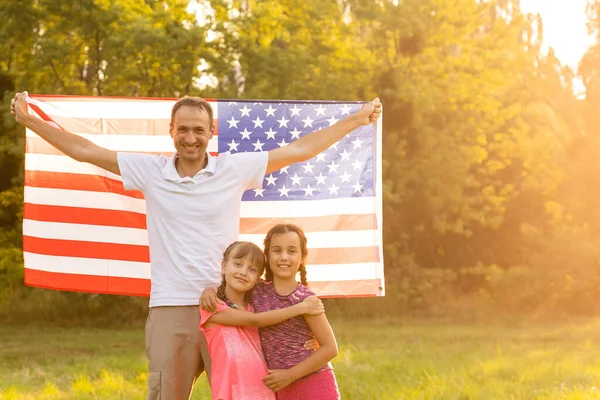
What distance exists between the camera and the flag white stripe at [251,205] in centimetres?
696

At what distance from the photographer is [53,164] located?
716cm

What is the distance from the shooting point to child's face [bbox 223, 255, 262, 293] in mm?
4484

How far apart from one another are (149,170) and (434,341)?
→ 12819 mm

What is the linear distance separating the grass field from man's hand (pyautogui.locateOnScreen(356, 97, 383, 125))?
4423 millimetres

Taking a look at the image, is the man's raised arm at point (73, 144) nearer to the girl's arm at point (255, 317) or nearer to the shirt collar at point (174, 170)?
the shirt collar at point (174, 170)

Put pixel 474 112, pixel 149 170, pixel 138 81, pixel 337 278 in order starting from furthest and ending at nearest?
pixel 474 112 → pixel 138 81 → pixel 337 278 → pixel 149 170

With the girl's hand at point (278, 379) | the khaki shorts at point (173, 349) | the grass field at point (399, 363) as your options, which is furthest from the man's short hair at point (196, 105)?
the grass field at point (399, 363)

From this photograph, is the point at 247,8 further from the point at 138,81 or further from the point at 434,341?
the point at 434,341

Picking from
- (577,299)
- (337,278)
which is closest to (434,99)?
(577,299)

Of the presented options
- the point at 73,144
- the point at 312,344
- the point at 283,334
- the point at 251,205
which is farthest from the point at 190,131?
the point at 251,205

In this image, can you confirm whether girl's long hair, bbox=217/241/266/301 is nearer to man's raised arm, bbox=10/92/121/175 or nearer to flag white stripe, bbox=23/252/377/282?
man's raised arm, bbox=10/92/121/175

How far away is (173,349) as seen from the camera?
181 inches

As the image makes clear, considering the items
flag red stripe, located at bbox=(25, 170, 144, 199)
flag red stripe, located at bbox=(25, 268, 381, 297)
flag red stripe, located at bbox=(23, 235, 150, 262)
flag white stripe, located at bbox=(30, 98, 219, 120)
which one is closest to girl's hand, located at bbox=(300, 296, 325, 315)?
flag red stripe, located at bbox=(25, 268, 381, 297)

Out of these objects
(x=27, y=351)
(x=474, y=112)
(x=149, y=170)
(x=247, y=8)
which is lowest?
(x=27, y=351)
